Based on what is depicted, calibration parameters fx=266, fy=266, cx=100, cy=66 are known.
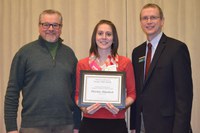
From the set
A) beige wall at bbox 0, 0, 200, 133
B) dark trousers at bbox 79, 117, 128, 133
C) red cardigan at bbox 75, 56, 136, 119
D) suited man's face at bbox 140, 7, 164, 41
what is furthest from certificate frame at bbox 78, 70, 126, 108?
beige wall at bbox 0, 0, 200, 133

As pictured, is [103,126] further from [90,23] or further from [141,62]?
[90,23]

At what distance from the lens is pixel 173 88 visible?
2.23m

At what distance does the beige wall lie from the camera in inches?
132

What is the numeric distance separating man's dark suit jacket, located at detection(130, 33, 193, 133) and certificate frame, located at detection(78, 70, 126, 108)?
0.65ft

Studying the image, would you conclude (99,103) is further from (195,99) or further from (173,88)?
(195,99)

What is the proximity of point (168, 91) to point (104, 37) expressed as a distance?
746 millimetres

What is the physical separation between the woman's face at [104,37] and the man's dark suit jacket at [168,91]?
45cm

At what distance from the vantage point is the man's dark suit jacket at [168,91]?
7.02 ft

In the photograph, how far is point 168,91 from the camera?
7.31ft

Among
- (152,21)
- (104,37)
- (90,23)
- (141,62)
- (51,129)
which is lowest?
(51,129)

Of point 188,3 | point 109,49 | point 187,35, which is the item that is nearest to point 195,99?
point 187,35

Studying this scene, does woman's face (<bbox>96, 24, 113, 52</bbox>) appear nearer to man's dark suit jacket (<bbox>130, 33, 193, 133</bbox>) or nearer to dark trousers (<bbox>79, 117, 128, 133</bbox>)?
man's dark suit jacket (<bbox>130, 33, 193, 133</bbox>)

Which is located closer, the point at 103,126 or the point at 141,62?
the point at 103,126

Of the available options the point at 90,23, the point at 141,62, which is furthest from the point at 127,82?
the point at 90,23
